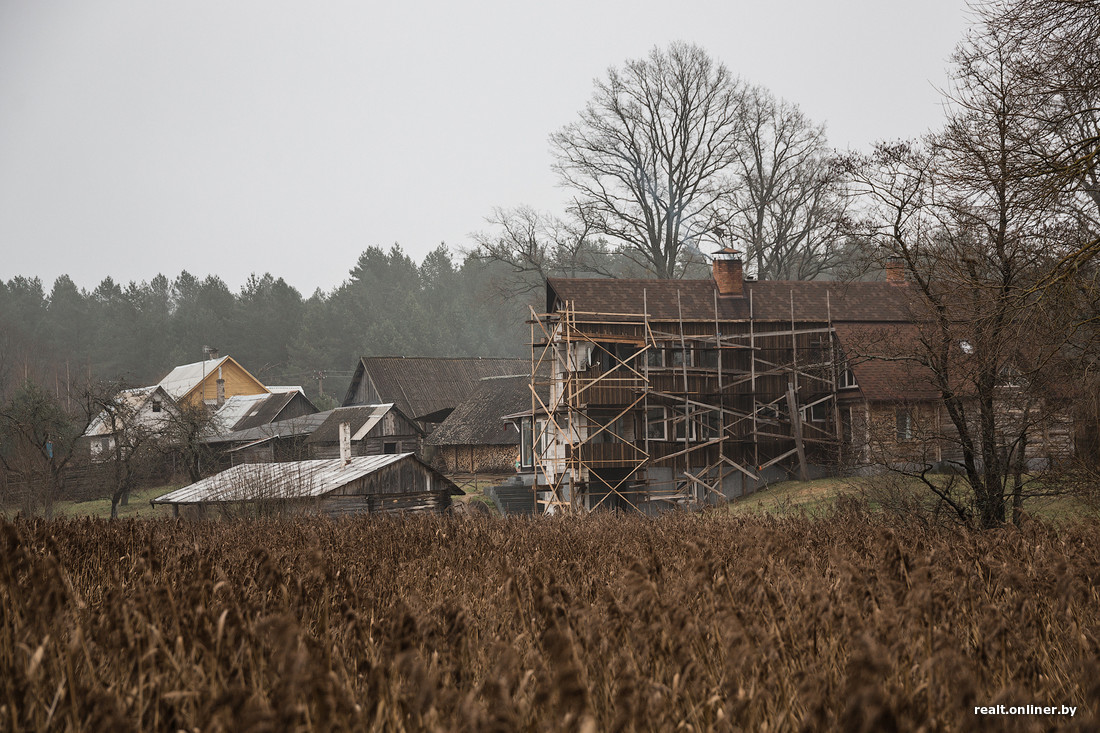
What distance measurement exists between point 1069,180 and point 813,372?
26257 millimetres

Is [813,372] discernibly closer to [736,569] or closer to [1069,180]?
[1069,180]

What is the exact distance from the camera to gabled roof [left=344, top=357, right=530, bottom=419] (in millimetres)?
54000

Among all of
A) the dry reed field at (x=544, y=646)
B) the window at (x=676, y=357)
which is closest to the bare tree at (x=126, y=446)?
the window at (x=676, y=357)

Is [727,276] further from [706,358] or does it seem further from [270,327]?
[270,327]

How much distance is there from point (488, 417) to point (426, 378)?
1086 centimetres

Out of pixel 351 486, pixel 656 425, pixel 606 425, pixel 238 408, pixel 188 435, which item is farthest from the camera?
pixel 238 408

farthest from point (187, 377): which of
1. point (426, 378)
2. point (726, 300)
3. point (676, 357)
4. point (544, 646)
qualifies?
point (544, 646)

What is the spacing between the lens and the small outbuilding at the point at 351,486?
2381cm

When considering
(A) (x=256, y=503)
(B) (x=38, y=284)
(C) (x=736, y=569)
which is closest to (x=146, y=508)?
(A) (x=256, y=503)

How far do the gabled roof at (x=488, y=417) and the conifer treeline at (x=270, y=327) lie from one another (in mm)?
35013

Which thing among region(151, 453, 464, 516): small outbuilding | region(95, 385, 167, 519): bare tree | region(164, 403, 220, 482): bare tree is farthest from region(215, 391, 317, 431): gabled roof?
region(151, 453, 464, 516): small outbuilding

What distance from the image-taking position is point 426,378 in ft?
184

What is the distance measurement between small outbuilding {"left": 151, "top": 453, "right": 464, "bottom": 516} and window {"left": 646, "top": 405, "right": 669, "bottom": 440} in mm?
8933

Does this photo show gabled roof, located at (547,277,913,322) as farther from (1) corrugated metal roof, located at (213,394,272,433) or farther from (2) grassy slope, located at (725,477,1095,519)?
(1) corrugated metal roof, located at (213,394,272,433)
